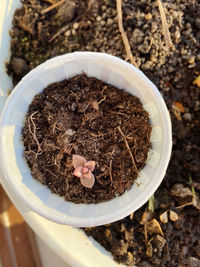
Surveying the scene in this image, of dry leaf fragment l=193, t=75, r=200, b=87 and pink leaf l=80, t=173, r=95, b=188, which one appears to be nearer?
pink leaf l=80, t=173, r=95, b=188

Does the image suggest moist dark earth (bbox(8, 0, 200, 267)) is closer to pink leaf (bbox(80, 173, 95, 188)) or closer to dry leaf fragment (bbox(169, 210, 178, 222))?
dry leaf fragment (bbox(169, 210, 178, 222))

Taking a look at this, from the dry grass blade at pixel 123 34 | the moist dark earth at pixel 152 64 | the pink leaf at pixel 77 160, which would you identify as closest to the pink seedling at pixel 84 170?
the pink leaf at pixel 77 160

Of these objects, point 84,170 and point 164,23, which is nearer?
point 84,170

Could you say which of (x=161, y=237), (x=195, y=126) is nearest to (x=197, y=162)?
(x=195, y=126)

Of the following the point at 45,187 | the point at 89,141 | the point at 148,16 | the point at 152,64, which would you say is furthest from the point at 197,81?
the point at 45,187

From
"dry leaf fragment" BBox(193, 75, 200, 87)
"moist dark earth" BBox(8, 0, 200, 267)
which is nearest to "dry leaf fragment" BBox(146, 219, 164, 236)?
"moist dark earth" BBox(8, 0, 200, 267)

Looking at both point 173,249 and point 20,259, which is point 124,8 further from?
point 20,259

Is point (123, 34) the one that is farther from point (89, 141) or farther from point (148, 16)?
point (89, 141)
